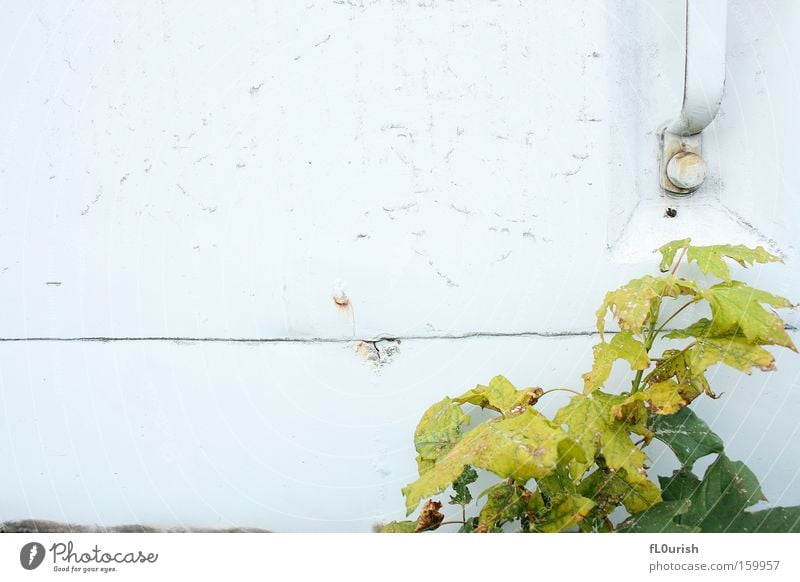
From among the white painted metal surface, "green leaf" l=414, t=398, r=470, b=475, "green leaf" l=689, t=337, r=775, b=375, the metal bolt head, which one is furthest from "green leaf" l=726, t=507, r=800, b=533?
the white painted metal surface

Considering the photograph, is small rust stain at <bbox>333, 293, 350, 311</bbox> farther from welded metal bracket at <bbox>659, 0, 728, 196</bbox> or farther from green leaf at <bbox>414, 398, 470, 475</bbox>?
welded metal bracket at <bbox>659, 0, 728, 196</bbox>

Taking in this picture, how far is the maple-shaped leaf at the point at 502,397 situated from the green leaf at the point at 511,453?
18cm

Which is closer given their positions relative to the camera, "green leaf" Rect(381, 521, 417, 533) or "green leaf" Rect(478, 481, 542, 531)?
"green leaf" Rect(478, 481, 542, 531)

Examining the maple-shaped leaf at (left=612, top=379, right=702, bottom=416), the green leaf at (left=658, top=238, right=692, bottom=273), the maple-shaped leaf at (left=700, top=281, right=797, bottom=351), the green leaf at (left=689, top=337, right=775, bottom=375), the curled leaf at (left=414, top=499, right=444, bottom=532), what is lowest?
the curled leaf at (left=414, top=499, right=444, bottom=532)

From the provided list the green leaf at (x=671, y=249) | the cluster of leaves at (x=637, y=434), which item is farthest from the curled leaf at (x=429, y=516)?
the green leaf at (x=671, y=249)

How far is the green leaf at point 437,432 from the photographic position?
182 cm

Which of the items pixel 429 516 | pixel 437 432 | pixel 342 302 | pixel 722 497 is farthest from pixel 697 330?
pixel 342 302

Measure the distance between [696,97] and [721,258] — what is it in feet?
1.40

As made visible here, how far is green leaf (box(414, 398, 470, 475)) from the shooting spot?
1.82m

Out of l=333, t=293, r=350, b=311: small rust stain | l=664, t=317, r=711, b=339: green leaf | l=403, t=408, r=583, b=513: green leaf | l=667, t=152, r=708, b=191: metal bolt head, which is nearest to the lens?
l=403, t=408, r=583, b=513: green leaf

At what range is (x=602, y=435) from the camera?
1.66 metres

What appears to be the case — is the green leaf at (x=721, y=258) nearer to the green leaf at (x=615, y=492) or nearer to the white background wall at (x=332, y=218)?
the white background wall at (x=332, y=218)

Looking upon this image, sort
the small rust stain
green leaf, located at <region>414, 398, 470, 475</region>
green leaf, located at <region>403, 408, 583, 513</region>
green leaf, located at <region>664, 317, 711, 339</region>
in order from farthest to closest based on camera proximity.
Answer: the small rust stain
green leaf, located at <region>414, 398, 470, 475</region>
green leaf, located at <region>664, 317, 711, 339</region>
green leaf, located at <region>403, 408, 583, 513</region>

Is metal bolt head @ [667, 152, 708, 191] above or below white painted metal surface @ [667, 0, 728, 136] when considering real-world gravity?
below
